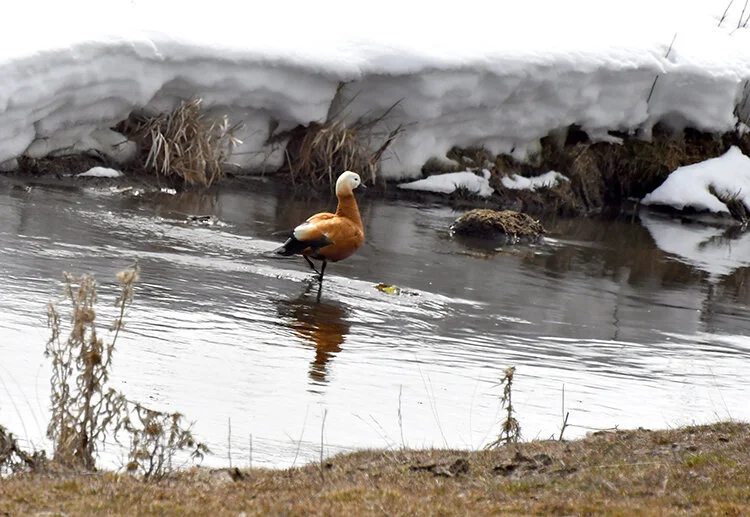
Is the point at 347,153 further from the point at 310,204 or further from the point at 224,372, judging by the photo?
the point at 224,372

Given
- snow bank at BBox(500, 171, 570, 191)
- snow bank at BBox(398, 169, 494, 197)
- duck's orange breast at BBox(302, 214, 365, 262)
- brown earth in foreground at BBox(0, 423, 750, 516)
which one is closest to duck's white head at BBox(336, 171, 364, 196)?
duck's orange breast at BBox(302, 214, 365, 262)

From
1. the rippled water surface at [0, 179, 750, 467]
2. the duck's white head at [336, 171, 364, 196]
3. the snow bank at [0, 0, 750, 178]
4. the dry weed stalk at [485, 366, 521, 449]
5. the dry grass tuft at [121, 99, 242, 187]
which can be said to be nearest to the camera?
the dry weed stalk at [485, 366, 521, 449]

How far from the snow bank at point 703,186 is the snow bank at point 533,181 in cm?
180

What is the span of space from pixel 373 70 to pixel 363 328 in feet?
27.9

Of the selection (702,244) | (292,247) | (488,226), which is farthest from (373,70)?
(292,247)

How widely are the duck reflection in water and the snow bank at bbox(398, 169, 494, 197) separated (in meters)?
7.82

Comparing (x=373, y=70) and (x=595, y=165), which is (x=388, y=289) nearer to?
(x=373, y=70)

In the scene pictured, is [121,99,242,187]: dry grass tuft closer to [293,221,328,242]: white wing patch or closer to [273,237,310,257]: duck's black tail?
[273,237,310,257]: duck's black tail

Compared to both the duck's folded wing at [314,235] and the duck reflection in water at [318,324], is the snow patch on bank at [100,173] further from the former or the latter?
the duck reflection in water at [318,324]

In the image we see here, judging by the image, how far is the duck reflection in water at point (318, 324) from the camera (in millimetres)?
8074

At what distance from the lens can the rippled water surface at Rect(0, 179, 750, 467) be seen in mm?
6781

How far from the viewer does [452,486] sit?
5.00m

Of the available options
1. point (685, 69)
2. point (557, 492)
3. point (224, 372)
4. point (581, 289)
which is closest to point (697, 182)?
point (685, 69)

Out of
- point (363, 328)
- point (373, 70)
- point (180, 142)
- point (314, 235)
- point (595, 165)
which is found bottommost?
point (363, 328)
